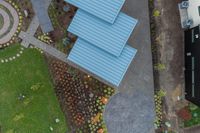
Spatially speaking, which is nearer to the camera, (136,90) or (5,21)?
(5,21)

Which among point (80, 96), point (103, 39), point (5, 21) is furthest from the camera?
point (80, 96)

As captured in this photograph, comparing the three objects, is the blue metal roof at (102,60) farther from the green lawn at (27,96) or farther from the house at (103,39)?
the green lawn at (27,96)

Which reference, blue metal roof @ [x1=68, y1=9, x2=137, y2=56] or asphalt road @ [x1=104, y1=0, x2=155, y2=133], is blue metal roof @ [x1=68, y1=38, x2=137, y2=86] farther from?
asphalt road @ [x1=104, y1=0, x2=155, y2=133]

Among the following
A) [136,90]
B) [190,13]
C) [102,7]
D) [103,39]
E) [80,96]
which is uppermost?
[190,13]

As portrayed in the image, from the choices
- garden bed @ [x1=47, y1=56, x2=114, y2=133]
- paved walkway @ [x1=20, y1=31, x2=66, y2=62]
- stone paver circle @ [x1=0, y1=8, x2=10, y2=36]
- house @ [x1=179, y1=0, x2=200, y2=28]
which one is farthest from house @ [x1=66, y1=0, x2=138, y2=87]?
stone paver circle @ [x1=0, y1=8, x2=10, y2=36]

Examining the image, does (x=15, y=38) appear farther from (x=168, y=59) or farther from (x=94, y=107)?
(x=168, y=59)

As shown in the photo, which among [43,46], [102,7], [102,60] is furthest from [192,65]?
[43,46]

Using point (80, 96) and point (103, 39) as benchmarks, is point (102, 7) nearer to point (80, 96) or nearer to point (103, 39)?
point (103, 39)
